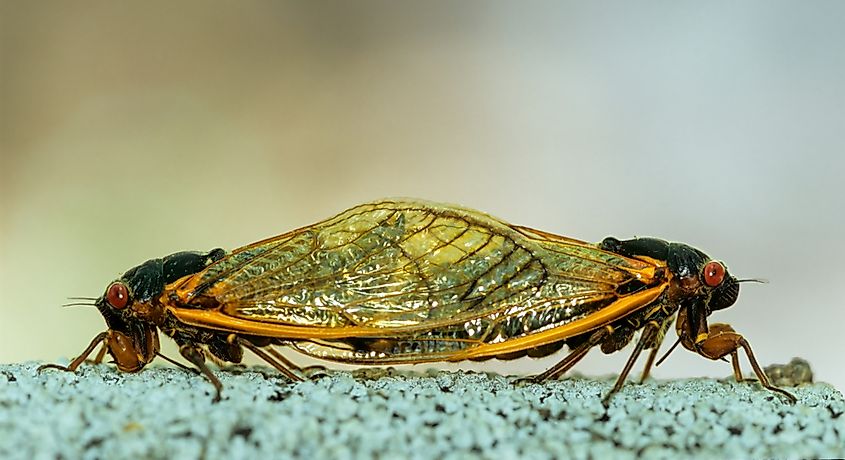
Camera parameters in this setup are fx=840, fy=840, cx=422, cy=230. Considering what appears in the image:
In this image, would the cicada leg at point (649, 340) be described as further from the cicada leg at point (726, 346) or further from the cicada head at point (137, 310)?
the cicada head at point (137, 310)

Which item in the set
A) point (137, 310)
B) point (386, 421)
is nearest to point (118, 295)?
point (137, 310)

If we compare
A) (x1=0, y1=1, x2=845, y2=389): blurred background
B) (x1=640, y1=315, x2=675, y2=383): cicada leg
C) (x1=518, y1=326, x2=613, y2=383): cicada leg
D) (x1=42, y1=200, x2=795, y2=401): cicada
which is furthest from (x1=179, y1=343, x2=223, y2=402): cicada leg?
(x1=0, y1=1, x2=845, y2=389): blurred background

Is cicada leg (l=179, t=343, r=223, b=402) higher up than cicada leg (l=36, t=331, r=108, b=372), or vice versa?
cicada leg (l=36, t=331, r=108, b=372)

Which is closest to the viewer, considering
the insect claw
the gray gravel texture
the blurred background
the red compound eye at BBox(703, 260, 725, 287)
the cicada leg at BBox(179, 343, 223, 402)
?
the gray gravel texture

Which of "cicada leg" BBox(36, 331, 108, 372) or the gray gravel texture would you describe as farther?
"cicada leg" BBox(36, 331, 108, 372)

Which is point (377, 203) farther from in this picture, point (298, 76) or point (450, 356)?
point (298, 76)

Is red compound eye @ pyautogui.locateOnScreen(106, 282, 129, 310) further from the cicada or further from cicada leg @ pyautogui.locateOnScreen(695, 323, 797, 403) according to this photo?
cicada leg @ pyautogui.locateOnScreen(695, 323, 797, 403)

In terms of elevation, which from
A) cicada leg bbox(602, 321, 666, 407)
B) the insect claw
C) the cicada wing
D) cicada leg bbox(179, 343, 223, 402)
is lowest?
cicada leg bbox(602, 321, 666, 407)
